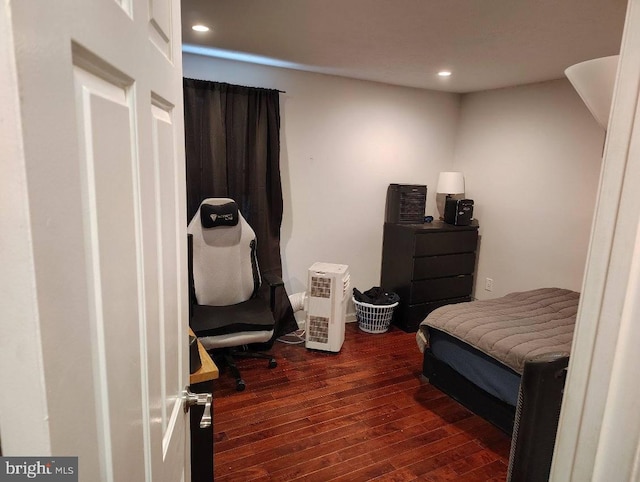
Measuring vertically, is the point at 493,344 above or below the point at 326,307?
above

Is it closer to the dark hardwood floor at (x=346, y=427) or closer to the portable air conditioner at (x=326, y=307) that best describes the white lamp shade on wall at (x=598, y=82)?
the dark hardwood floor at (x=346, y=427)

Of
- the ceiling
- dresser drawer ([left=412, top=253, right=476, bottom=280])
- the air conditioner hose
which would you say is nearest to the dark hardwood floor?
the air conditioner hose

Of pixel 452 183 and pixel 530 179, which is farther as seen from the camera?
pixel 452 183

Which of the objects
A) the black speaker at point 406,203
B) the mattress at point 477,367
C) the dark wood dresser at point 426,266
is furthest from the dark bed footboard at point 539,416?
the black speaker at point 406,203

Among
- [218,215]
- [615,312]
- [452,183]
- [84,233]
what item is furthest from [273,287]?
[84,233]

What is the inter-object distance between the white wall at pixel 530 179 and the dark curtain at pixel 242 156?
2.17 m

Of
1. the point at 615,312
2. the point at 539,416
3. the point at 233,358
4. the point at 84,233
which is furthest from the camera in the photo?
the point at 233,358

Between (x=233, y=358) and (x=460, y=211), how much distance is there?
8.53 feet

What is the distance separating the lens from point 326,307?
11.0ft

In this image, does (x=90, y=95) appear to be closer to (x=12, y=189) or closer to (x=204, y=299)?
(x=12, y=189)

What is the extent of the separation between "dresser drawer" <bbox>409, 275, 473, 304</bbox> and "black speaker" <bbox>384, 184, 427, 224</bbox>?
0.65 meters

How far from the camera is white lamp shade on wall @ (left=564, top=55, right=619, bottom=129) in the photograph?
95 centimetres

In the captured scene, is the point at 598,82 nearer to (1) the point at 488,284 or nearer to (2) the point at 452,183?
(2) the point at 452,183

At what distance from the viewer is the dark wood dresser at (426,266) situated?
3830 millimetres
